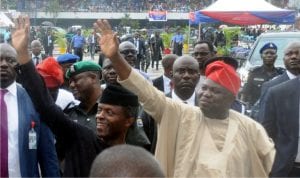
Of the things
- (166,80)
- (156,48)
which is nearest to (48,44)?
(156,48)

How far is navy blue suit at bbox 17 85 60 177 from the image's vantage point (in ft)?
12.5

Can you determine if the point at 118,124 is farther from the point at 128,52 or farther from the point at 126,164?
the point at 128,52

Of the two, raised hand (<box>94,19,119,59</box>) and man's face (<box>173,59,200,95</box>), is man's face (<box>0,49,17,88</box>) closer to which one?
raised hand (<box>94,19,119,59</box>)

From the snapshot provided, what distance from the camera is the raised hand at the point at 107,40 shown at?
3.46 m

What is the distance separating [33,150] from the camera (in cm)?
387

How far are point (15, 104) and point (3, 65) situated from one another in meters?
0.27

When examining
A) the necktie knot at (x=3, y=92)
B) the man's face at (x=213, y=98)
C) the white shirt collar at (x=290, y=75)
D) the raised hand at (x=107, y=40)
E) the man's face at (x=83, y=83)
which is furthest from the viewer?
the white shirt collar at (x=290, y=75)

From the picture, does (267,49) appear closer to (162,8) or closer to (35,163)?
(35,163)

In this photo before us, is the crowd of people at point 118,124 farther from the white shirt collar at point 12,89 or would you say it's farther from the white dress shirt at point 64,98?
the white dress shirt at point 64,98

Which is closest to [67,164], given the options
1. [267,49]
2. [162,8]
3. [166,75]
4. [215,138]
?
[215,138]

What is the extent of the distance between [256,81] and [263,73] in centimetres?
14

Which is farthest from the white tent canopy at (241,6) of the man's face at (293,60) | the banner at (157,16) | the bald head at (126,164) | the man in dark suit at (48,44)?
the banner at (157,16)

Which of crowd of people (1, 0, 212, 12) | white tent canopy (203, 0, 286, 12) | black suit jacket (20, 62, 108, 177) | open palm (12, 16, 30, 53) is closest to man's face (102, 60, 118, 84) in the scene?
open palm (12, 16, 30, 53)

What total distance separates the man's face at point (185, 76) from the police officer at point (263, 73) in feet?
10.1
